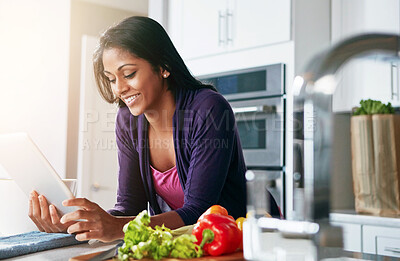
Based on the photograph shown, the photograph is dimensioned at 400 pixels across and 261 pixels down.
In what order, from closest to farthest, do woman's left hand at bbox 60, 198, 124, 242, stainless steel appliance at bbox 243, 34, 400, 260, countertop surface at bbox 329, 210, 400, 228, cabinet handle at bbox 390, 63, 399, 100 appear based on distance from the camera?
1. stainless steel appliance at bbox 243, 34, 400, 260
2. woman's left hand at bbox 60, 198, 124, 242
3. countertop surface at bbox 329, 210, 400, 228
4. cabinet handle at bbox 390, 63, 399, 100

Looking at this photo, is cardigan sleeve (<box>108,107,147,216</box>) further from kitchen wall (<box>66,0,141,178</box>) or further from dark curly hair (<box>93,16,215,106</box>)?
kitchen wall (<box>66,0,141,178</box>)

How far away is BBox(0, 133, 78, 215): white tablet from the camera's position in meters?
1.00

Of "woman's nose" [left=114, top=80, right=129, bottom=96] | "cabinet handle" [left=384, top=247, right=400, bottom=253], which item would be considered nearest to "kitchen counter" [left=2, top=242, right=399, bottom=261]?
"woman's nose" [left=114, top=80, right=129, bottom=96]

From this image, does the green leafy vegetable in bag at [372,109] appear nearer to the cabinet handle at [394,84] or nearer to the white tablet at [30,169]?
the cabinet handle at [394,84]

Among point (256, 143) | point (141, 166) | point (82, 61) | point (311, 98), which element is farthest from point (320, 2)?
point (311, 98)

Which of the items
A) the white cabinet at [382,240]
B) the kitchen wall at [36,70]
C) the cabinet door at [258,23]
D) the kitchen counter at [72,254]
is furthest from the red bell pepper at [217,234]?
the kitchen wall at [36,70]

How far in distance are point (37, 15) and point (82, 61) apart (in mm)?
493

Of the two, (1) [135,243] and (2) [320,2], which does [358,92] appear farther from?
(1) [135,243]

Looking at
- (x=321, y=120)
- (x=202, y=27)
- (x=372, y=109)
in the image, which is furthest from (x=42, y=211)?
(x=202, y=27)

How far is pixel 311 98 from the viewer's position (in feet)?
1.45

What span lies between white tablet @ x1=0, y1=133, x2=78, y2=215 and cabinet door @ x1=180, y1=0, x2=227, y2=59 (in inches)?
73.4

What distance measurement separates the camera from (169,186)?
1.42 meters

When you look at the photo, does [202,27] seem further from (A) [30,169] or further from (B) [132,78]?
(A) [30,169]

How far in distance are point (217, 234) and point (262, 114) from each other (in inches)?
70.2
